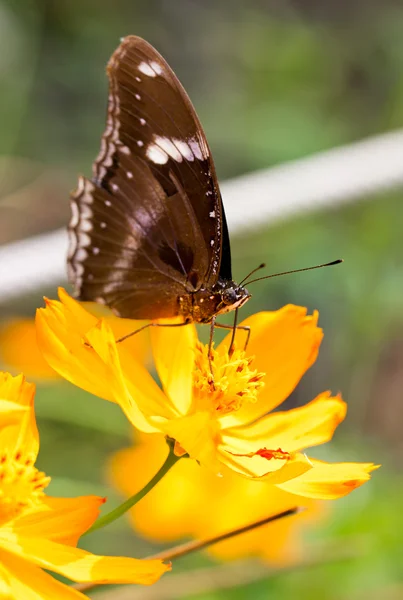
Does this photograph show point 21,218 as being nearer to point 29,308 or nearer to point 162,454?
point 29,308

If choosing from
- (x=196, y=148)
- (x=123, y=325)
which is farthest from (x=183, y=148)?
(x=123, y=325)

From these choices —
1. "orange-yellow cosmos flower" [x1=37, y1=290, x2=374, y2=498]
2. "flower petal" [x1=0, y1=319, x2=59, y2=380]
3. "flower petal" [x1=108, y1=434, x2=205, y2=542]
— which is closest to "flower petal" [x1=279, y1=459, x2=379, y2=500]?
"orange-yellow cosmos flower" [x1=37, y1=290, x2=374, y2=498]

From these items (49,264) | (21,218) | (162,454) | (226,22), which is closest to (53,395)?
(162,454)

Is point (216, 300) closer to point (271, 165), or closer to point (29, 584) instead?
point (29, 584)

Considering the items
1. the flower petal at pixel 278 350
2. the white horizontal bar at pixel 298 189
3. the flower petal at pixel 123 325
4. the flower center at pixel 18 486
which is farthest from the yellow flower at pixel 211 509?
the flower center at pixel 18 486

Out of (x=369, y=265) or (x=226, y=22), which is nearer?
(x=369, y=265)

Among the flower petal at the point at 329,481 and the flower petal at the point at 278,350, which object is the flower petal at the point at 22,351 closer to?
the flower petal at the point at 278,350
